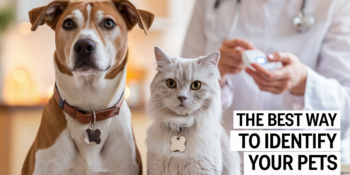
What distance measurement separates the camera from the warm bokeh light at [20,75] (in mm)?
2454

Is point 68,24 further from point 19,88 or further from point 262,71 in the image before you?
point 19,88

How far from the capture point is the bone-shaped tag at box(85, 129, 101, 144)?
Answer: 1.96ft

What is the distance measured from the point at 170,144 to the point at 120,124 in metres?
0.13

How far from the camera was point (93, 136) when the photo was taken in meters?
0.60

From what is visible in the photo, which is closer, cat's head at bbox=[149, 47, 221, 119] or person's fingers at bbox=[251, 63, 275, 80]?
cat's head at bbox=[149, 47, 221, 119]

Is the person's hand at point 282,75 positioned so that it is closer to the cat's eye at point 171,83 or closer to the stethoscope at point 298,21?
the stethoscope at point 298,21

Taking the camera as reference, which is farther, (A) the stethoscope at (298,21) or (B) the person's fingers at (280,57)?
(A) the stethoscope at (298,21)

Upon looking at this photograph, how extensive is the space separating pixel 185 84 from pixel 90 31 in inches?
7.9

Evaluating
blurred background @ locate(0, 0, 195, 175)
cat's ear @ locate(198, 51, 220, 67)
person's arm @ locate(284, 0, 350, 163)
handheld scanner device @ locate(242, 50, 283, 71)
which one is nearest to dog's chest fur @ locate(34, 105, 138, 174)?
cat's ear @ locate(198, 51, 220, 67)

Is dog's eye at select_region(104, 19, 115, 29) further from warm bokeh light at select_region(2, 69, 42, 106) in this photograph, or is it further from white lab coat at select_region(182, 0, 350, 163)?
warm bokeh light at select_region(2, 69, 42, 106)

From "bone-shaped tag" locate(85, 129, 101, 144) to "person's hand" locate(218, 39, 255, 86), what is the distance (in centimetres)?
45

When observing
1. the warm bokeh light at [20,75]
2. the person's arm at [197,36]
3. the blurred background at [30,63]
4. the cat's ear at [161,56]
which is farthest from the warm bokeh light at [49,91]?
the cat's ear at [161,56]

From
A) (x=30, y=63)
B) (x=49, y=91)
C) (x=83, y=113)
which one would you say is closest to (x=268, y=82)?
(x=83, y=113)

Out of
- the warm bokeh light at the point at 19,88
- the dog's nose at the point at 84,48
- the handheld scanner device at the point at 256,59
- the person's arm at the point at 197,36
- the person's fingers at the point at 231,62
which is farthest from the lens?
the warm bokeh light at the point at 19,88
